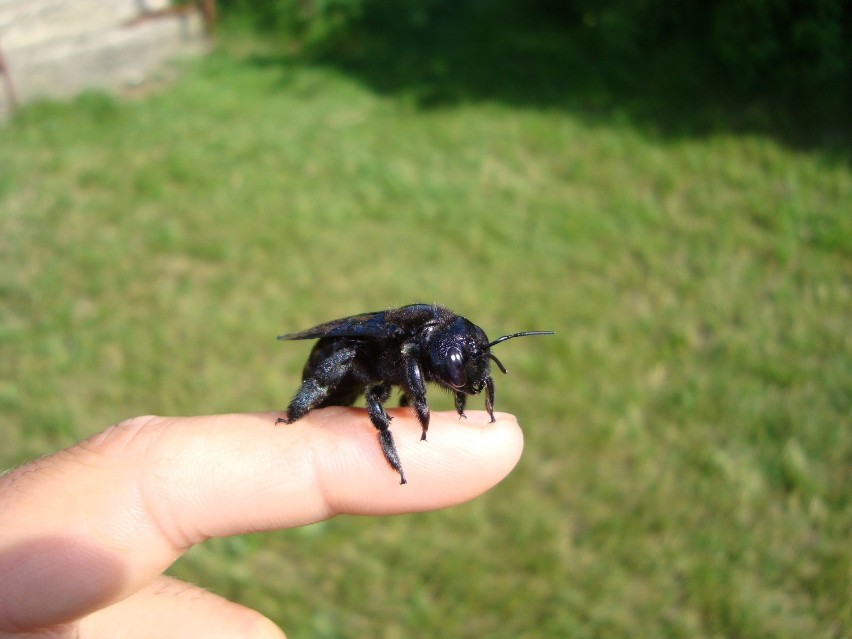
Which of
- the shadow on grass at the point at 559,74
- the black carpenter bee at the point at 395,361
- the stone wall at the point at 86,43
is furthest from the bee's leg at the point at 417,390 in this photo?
the stone wall at the point at 86,43

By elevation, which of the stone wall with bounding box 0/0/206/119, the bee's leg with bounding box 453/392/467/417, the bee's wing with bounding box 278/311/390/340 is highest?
the stone wall with bounding box 0/0/206/119

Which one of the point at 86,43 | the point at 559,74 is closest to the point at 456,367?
the point at 559,74

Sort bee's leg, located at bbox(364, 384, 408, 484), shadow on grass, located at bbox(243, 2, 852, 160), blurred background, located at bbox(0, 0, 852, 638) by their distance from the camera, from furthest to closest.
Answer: shadow on grass, located at bbox(243, 2, 852, 160), blurred background, located at bbox(0, 0, 852, 638), bee's leg, located at bbox(364, 384, 408, 484)

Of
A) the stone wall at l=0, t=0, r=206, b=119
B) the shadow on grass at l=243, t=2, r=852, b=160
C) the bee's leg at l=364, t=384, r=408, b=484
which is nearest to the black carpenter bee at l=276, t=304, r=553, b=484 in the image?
the bee's leg at l=364, t=384, r=408, b=484

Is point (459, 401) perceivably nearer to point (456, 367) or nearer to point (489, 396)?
point (489, 396)

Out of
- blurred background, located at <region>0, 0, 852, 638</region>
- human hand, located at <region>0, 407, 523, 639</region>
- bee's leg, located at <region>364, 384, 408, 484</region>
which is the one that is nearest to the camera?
human hand, located at <region>0, 407, 523, 639</region>

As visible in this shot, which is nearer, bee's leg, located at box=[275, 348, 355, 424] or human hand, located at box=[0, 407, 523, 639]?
human hand, located at box=[0, 407, 523, 639]

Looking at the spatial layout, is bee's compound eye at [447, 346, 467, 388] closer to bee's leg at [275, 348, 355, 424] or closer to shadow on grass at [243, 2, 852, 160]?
bee's leg at [275, 348, 355, 424]
